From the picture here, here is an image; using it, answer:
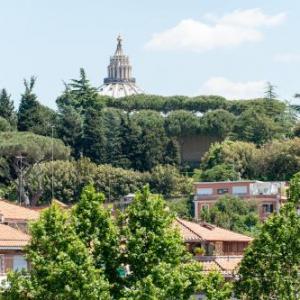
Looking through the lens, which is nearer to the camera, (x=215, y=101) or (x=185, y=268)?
(x=185, y=268)

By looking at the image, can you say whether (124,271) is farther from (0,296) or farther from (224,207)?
(224,207)

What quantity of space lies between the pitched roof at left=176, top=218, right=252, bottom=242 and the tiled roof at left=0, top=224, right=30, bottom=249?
8839mm

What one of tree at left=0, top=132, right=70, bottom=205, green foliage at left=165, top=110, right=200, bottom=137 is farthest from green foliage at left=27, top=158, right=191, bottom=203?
green foliage at left=165, top=110, right=200, bottom=137

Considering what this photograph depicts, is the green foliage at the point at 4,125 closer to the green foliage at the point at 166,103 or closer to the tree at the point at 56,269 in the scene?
the green foliage at the point at 166,103

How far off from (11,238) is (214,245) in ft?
40.0

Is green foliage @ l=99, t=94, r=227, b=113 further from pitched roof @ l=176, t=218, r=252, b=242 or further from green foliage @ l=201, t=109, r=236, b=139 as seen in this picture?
pitched roof @ l=176, t=218, r=252, b=242

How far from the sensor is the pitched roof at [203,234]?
74.8 meters

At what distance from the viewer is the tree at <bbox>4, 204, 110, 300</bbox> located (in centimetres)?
5497

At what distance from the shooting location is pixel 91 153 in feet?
433

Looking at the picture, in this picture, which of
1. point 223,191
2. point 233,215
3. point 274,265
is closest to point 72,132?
point 223,191

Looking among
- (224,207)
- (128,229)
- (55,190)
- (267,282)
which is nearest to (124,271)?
(128,229)

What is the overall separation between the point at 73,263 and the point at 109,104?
99.0 metres

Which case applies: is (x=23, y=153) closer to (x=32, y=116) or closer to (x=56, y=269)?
(x=32, y=116)

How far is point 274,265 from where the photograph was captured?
59562 millimetres
